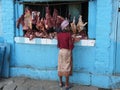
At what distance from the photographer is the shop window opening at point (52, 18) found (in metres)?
7.21

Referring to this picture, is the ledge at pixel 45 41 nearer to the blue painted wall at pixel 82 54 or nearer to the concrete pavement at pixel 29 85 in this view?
the blue painted wall at pixel 82 54

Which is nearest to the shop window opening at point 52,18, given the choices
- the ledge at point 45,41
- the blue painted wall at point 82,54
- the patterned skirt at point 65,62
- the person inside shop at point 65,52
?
the ledge at point 45,41

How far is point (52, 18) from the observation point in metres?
7.26

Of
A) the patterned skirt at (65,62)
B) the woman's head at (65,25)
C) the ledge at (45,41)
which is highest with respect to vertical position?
the woman's head at (65,25)

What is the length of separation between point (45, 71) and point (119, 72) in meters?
1.95

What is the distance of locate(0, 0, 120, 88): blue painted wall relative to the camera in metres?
6.74

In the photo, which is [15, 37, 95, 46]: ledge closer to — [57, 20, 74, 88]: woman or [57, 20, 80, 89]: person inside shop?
[57, 20, 80, 89]: person inside shop

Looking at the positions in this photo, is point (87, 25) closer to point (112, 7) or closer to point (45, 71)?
point (112, 7)

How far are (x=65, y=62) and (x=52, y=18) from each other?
1.33 meters

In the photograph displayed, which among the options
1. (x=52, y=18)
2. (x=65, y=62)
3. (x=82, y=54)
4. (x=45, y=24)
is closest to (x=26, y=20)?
(x=45, y=24)

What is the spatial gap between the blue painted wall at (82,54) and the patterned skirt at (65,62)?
0.46 metres

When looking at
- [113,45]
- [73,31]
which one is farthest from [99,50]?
[73,31]

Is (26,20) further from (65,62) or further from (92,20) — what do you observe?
(92,20)

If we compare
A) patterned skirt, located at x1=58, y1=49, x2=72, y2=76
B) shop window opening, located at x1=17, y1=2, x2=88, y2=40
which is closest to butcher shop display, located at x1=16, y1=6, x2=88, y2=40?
shop window opening, located at x1=17, y1=2, x2=88, y2=40
